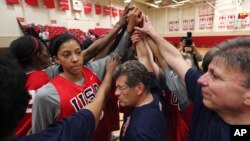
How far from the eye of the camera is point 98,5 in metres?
10.6

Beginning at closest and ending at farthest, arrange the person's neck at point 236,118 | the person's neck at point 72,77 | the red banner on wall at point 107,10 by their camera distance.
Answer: the person's neck at point 236,118 < the person's neck at point 72,77 < the red banner on wall at point 107,10

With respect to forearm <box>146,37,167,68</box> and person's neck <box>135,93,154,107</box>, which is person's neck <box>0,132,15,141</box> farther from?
forearm <box>146,37,167,68</box>

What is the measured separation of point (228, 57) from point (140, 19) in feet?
2.94

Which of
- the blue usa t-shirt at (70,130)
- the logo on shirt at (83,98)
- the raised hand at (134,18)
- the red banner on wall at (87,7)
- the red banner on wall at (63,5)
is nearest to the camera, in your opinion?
the blue usa t-shirt at (70,130)

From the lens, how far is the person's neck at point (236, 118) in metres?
1.00

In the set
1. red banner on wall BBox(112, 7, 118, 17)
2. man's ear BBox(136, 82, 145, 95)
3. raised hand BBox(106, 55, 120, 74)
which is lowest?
man's ear BBox(136, 82, 145, 95)

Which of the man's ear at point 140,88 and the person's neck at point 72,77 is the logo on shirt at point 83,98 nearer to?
the person's neck at point 72,77

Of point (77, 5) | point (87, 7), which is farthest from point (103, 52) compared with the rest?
point (87, 7)

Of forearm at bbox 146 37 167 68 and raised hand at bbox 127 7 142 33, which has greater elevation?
raised hand at bbox 127 7 142 33

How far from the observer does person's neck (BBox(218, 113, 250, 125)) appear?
3.29 ft

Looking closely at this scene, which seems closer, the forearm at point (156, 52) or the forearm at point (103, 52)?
the forearm at point (156, 52)

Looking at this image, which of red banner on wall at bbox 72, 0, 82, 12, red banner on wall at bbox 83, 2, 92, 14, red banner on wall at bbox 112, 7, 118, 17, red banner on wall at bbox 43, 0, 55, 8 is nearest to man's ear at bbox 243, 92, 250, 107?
red banner on wall at bbox 43, 0, 55, 8

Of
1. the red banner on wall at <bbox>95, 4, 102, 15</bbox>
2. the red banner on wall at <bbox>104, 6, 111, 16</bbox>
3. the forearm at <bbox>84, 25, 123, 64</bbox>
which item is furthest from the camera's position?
the red banner on wall at <bbox>104, 6, 111, 16</bbox>

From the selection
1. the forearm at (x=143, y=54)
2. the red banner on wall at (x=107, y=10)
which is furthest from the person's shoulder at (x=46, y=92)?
the red banner on wall at (x=107, y=10)
